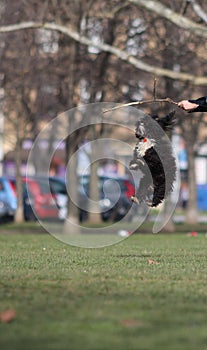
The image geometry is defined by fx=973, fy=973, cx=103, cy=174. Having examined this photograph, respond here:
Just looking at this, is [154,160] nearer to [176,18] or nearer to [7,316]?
[7,316]

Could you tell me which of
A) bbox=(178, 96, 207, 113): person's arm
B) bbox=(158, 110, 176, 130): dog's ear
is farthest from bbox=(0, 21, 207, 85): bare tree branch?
bbox=(178, 96, 207, 113): person's arm

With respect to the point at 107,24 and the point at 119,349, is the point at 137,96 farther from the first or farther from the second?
the point at 119,349

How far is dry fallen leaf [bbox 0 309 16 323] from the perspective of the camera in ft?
23.3

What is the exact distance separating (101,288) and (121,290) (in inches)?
8.5

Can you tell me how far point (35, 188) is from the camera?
32969 millimetres

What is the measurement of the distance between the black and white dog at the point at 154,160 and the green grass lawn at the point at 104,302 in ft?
2.81

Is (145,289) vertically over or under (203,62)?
under

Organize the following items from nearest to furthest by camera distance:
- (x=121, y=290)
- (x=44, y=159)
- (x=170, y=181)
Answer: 1. (x=121, y=290)
2. (x=170, y=181)
3. (x=44, y=159)

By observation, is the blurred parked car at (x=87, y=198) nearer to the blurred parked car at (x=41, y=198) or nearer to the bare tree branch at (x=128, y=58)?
the blurred parked car at (x=41, y=198)

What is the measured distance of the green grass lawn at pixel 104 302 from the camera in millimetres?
6348

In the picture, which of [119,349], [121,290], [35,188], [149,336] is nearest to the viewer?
[119,349]

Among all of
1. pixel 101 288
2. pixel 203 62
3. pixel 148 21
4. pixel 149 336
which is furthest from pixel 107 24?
pixel 149 336

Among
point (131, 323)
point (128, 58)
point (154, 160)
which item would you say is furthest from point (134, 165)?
point (128, 58)

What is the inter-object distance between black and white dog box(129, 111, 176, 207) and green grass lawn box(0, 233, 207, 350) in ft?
Result: 2.81
